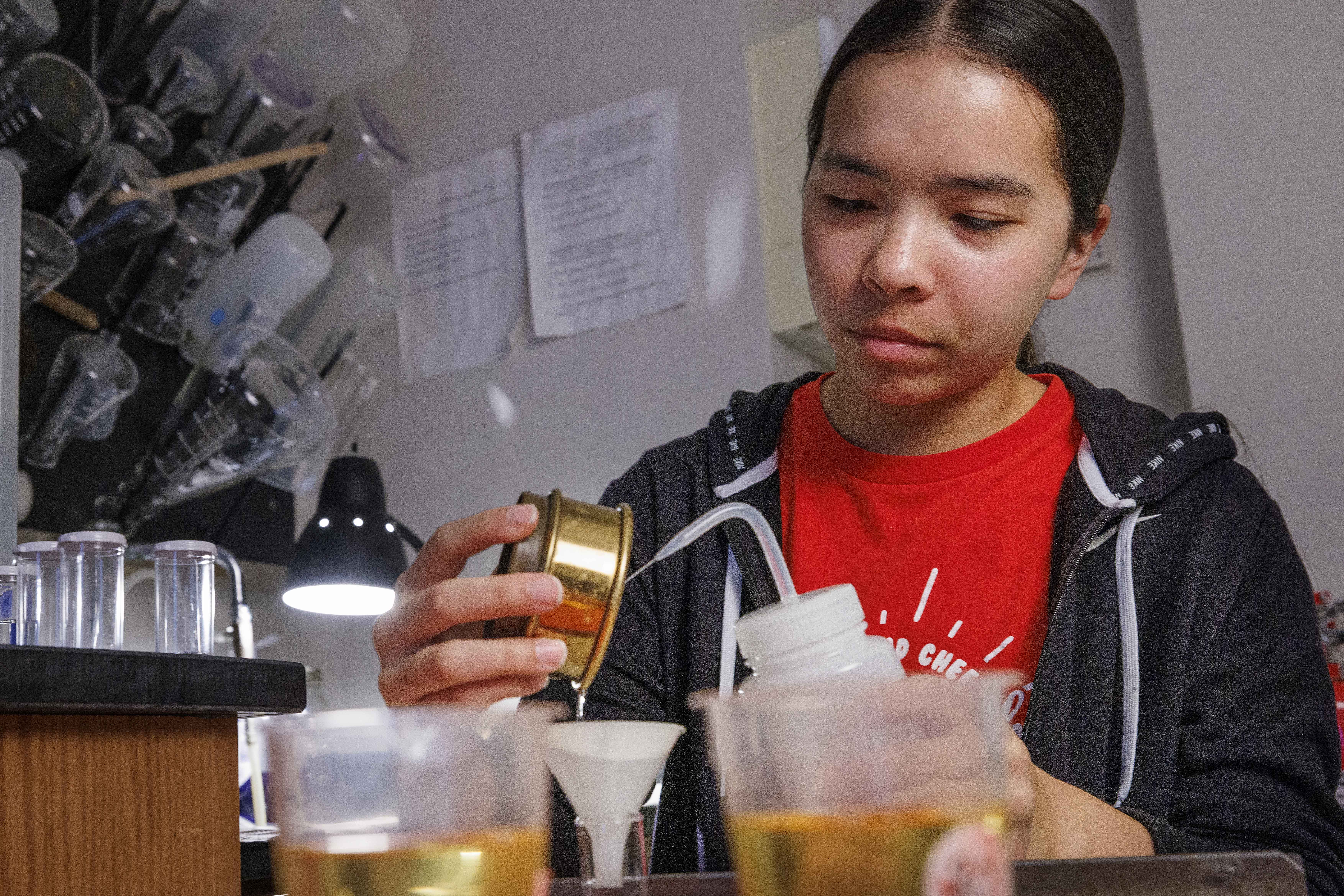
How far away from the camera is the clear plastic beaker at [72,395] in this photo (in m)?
1.55

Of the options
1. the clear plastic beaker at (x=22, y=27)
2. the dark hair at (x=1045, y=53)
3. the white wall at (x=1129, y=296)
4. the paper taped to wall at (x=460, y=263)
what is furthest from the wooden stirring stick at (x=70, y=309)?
the dark hair at (x=1045, y=53)

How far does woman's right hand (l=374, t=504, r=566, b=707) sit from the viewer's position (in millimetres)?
496

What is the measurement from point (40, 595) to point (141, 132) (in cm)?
111

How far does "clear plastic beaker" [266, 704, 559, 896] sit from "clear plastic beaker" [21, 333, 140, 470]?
142 centimetres

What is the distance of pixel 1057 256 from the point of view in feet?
3.14

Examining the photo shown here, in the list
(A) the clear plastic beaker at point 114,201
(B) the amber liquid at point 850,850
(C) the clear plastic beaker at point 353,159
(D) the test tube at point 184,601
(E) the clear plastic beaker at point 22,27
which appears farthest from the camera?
(C) the clear plastic beaker at point 353,159

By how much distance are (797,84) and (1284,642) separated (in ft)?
3.90

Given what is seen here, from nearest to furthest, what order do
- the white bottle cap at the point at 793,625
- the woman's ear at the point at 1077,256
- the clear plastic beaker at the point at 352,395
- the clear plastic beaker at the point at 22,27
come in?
the white bottle cap at the point at 793,625, the woman's ear at the point at 1077,256, the clear plastic beaker at the point at 22,27, the clear plastic beaker at the point at 352,395

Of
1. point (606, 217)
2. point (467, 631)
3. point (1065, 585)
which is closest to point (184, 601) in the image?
point (467, 631)

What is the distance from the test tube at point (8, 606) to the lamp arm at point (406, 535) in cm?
90

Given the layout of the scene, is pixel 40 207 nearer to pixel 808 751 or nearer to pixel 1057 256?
pixel 1057 256

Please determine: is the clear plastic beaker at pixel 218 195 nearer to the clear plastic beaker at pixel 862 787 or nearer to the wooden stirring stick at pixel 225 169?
the wooden stirring stick at pixel 225 169

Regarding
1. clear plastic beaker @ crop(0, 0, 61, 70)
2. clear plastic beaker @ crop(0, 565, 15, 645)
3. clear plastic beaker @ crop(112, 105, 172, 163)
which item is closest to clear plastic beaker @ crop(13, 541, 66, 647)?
clear plastic beaker @ crop(0, 565, 15, 645)

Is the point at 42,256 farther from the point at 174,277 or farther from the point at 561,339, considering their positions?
the point at 561,339
